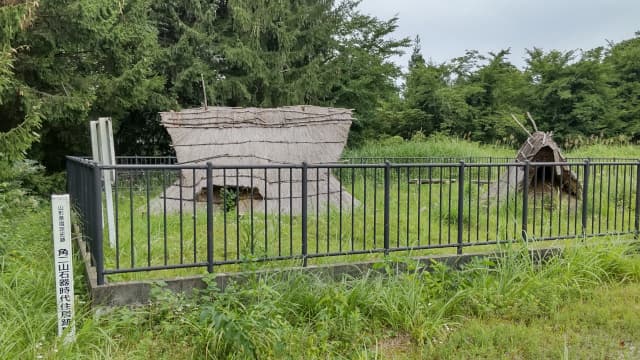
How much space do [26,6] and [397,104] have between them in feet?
61.4

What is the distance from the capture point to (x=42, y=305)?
3.63 metres

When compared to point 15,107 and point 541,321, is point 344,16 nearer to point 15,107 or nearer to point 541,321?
point 15,107

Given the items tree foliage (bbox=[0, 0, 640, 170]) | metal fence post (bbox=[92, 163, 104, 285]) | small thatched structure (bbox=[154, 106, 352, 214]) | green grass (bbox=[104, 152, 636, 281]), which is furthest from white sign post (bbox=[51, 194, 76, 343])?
small thatched structure (bbox=[154, 106, 352, 214])

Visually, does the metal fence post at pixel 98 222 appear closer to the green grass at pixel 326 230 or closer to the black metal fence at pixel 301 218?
the black metal fence at pixel 301 218

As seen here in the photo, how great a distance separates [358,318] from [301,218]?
232 cm

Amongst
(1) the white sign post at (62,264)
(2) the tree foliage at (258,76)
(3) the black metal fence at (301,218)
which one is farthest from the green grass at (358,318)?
(2) the tree foliage at (258,76)

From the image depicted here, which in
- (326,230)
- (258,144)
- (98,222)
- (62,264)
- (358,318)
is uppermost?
(258,144)

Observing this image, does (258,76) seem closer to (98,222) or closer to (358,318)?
(98,222)

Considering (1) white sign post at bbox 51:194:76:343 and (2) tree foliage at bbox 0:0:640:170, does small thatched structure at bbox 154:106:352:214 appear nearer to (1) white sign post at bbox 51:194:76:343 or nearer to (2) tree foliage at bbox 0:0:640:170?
(2) tree foliage at bbox 0:0:640:170

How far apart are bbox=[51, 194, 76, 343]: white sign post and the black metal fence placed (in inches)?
16.6

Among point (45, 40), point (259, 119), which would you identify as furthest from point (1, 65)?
point (259, 119)

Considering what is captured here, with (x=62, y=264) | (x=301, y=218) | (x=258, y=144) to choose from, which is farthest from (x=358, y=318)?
(x=258, y=144)

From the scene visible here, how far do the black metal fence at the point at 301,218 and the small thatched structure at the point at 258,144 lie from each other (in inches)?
1.9

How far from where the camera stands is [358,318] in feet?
12.0
